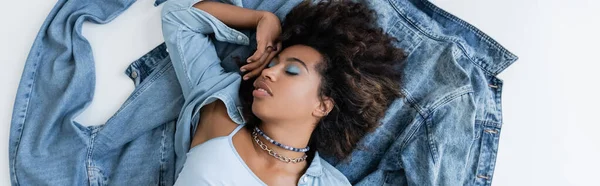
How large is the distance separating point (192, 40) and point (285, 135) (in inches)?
14.8

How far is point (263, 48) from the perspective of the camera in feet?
5.14

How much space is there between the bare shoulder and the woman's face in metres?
0.12

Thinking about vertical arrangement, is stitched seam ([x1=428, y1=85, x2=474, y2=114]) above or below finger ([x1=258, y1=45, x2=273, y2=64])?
below

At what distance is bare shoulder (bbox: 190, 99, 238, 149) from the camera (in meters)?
1.54

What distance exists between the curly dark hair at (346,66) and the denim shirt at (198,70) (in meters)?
0.06

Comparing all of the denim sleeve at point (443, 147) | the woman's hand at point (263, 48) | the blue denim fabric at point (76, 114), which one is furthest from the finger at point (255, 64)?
the denim sleeve at point (443, 147)

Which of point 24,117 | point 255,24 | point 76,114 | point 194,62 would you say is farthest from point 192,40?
point 24,117

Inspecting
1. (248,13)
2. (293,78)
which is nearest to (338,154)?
(293,78)

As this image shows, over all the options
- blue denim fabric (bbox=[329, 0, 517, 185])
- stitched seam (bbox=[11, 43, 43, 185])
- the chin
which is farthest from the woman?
stitched seam (bbox=[11, 43, 43, 185])

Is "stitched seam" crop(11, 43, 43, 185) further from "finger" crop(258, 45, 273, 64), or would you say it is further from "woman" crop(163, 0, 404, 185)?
"finger" crop(258, 45, 273, 64)

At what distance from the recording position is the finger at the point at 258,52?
1.55 metres

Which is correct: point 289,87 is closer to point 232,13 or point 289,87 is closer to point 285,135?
point 285,135

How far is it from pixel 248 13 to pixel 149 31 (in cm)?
32

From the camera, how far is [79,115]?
5.47ft
